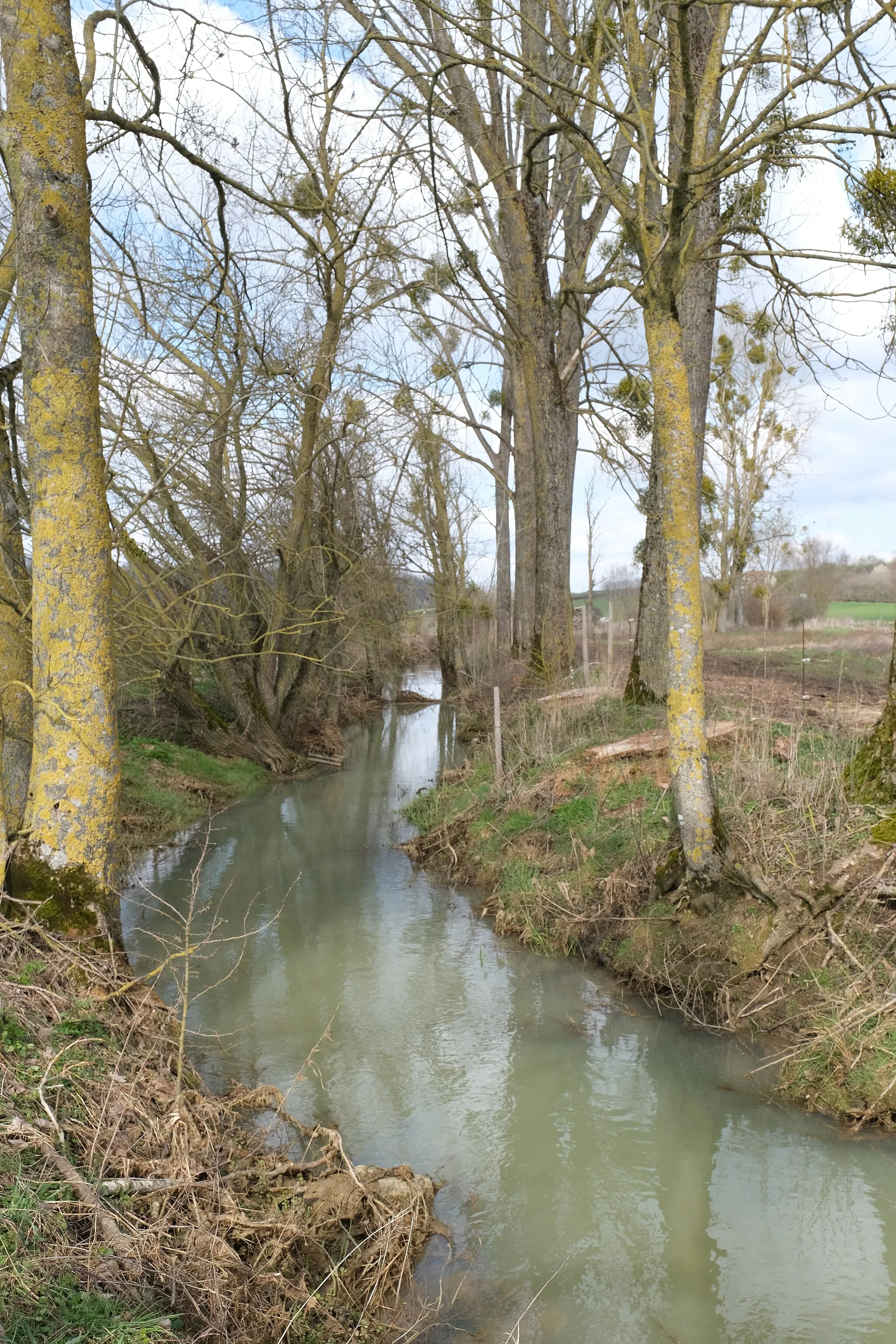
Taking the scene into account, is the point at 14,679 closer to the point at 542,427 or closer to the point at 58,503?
the point at 58,503

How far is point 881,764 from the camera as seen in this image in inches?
262

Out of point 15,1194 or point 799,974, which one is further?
point 799,974

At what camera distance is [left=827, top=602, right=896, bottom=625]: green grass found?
116ft

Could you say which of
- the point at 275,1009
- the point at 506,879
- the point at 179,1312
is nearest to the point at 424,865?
the point at 506,879

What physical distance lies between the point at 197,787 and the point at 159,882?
396cm

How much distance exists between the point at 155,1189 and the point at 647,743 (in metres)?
6.95

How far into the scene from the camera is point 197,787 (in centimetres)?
1402

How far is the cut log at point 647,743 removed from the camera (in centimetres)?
920

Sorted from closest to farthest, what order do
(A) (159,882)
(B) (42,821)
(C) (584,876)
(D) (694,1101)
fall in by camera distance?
(B) (42,821) < (D) (694,1101) < (C) (584,876) < (A) (159,882)

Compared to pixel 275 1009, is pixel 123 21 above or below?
above

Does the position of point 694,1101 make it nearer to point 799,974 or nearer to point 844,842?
point 799,974

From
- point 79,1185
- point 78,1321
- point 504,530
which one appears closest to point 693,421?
point 79,1185

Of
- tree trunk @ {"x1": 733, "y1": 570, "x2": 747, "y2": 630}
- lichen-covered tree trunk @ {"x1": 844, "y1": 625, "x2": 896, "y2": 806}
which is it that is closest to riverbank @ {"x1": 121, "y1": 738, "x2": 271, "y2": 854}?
lichen-covered tree trunk @ {"x1": 844, "y1": 625, "x2": 896, "y2": 806}

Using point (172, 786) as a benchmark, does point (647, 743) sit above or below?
above
